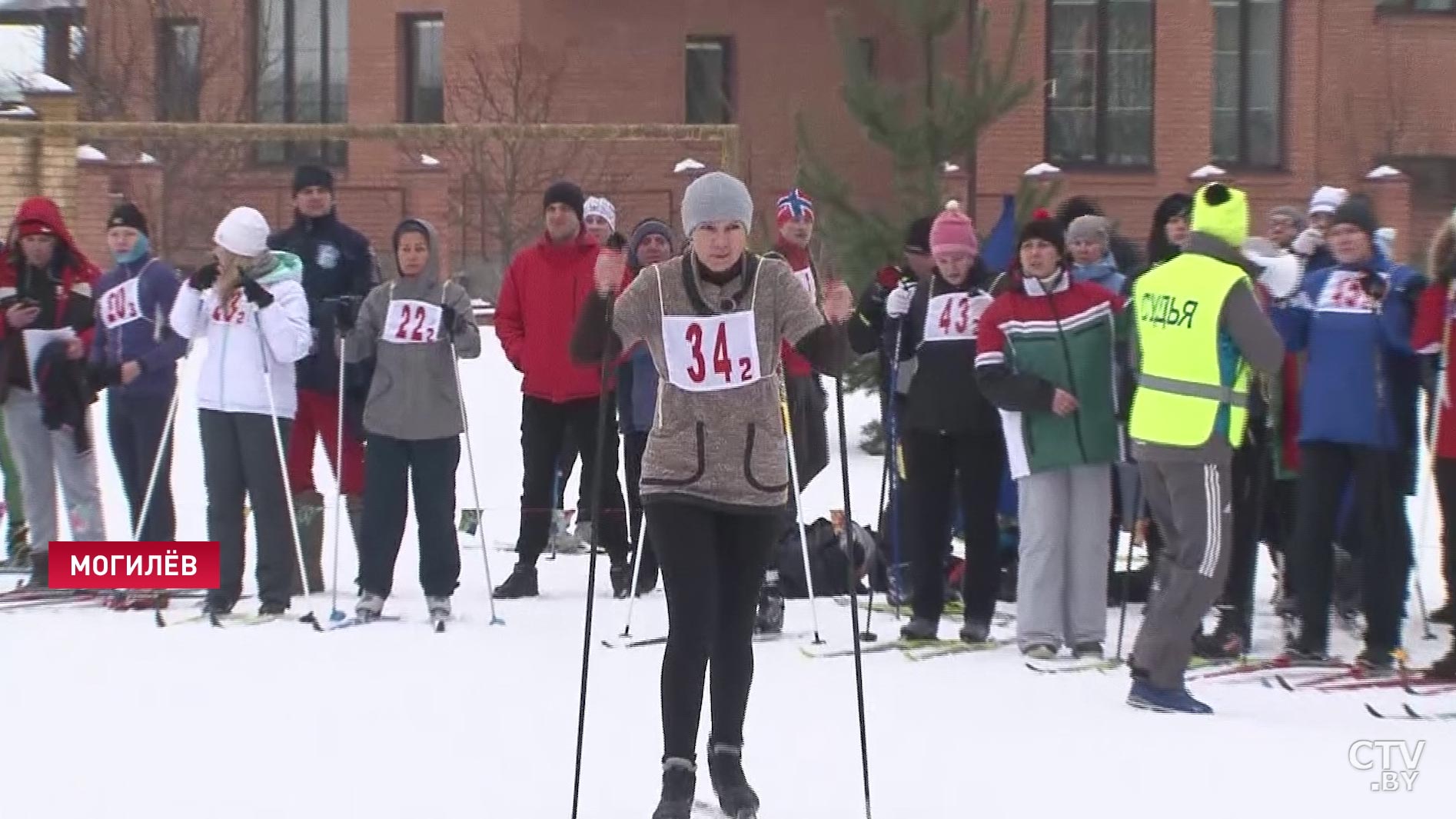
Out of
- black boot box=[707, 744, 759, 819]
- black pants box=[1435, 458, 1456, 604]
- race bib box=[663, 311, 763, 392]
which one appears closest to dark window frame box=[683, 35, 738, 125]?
black pants box=[1435, 458, 1456, 604]

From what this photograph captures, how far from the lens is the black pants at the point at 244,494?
1002 centimetres

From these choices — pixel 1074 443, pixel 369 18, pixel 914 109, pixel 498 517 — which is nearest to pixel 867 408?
pixel 914 109

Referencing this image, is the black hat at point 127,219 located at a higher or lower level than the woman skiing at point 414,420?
higher

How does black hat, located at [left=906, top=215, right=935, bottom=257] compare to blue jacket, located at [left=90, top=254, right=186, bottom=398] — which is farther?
blue jacket, located at [left=90, top=254, right=186, bottom=398]

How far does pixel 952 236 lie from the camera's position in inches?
368

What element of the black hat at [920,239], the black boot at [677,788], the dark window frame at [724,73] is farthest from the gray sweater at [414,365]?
the dark window frame at [724,73]

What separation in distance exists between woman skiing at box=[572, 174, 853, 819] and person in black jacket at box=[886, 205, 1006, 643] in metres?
3.04

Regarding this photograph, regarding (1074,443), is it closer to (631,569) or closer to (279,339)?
(631,569)

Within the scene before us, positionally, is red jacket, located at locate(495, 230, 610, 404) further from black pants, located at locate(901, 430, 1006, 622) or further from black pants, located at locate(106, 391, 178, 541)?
black pants, located at locate(901, 430, 1006, 622)

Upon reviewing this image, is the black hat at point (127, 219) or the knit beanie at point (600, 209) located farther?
the knit beanie at point (600, 209)

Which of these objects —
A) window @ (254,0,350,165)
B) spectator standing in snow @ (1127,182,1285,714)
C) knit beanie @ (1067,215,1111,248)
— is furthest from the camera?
window @ (254,0,350,165)

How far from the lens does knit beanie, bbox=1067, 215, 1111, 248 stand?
9609 millimetres

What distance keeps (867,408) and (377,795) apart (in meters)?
12.3

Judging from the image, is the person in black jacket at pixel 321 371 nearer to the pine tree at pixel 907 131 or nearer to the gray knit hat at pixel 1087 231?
the gray knit hat at pixel 1087 231
